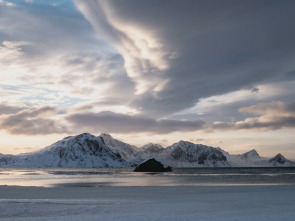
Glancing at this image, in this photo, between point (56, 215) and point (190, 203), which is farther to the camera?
point (190, 203)

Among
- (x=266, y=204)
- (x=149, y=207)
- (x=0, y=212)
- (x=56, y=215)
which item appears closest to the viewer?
(x=56, y=215)

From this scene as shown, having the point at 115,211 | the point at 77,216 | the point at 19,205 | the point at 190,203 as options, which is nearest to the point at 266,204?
the point at 190,203

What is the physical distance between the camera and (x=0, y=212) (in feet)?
96.1

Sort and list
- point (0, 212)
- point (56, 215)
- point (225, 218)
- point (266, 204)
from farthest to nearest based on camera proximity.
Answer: point (266, 204) < point (0, 212) < point (56, 215) < point (225, 218)

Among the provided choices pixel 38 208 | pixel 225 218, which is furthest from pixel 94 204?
pixel 225 218

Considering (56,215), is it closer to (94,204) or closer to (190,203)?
(94,204)

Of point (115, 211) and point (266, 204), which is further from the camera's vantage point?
point (266, 204)

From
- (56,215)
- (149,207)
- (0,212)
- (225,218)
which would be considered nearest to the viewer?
(225,218)

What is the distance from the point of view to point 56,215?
90.2ft

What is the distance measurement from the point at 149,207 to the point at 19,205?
485 inches

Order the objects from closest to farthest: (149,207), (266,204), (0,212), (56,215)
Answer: (56,215), (0,212), (149,207), (266,204)

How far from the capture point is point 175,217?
25812 millimetres

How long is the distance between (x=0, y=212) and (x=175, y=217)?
1438 cm

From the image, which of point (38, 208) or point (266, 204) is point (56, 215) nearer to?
point (38, 208)
